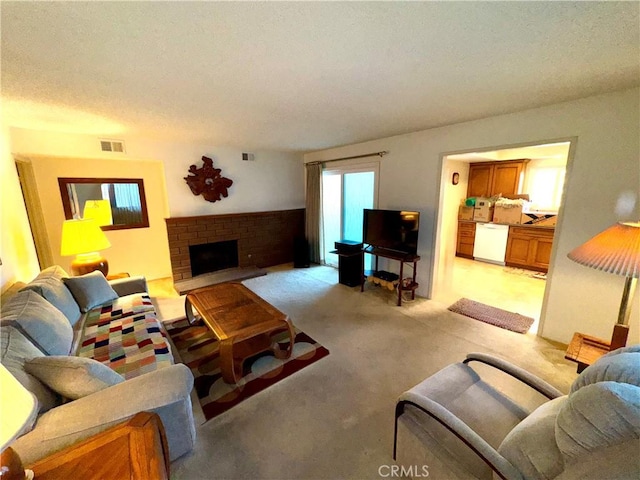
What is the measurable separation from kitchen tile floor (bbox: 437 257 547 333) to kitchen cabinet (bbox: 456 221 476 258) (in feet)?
1.80

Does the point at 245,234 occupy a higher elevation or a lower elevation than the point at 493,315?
higher

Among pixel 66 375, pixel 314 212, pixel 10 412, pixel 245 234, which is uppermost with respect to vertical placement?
pixel 314 212

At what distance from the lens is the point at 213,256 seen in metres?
4.69

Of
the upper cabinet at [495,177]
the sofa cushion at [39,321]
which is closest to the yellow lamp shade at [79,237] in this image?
the sofa cushion at [39,321]

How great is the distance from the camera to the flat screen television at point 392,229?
3.44 metres

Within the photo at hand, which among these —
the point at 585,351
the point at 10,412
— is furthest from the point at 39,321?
the point at 585,351

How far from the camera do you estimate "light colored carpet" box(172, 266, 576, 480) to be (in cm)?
149

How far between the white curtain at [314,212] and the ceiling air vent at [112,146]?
305 centimetres

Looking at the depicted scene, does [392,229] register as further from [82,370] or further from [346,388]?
[82,370]

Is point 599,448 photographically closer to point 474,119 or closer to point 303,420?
point 303,420

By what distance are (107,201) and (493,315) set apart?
5.82 m
